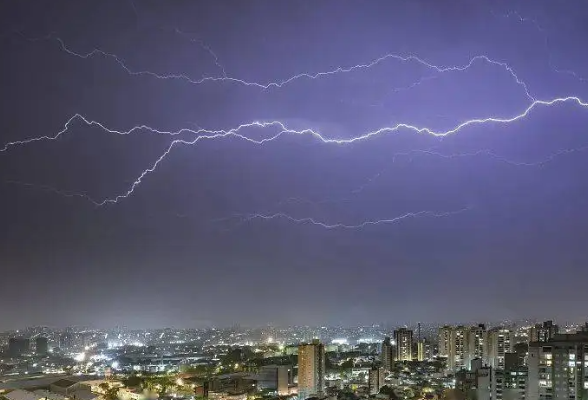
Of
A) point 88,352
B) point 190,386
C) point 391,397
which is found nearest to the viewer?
point 391,397

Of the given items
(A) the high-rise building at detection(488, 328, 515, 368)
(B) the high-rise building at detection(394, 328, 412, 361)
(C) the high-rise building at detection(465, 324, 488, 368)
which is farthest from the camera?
(B) the high-rise building at detection(394, 328, 412, 361)

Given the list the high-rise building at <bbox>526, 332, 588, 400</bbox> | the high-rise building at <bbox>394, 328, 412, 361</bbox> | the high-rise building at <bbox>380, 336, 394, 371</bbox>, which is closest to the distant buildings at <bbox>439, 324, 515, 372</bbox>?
the high-rise building at <bbox>380, 336, 394, 371</bbox>

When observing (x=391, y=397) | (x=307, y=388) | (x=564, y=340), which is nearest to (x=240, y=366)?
(x=307, y=388)

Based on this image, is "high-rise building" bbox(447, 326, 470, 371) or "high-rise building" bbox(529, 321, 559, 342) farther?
"high-rise building" bbox(447, 326, 470, 371)

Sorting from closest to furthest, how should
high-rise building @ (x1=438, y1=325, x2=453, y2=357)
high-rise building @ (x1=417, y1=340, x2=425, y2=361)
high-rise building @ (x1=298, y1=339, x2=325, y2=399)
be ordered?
high-rise building @ (x1=298, y1=339, x2=325, y2=399) < high-rise building @ (x1=438, y1=325, x2=453, y2=357) < high-rise building @ (x1=417, y1=340, x2=425, y2=361)

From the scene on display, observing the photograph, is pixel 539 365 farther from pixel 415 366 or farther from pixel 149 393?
pixel 415 366

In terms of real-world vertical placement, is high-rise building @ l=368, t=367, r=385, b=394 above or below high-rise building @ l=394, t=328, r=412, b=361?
above

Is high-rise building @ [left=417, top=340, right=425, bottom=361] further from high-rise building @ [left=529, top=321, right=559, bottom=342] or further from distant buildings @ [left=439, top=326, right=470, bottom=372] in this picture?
high-rise building @ [left=529, top=321, right=559, bottom=342]

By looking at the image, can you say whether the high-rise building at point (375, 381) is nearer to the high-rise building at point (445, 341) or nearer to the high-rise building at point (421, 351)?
the high-rise building at point (445, 341)
